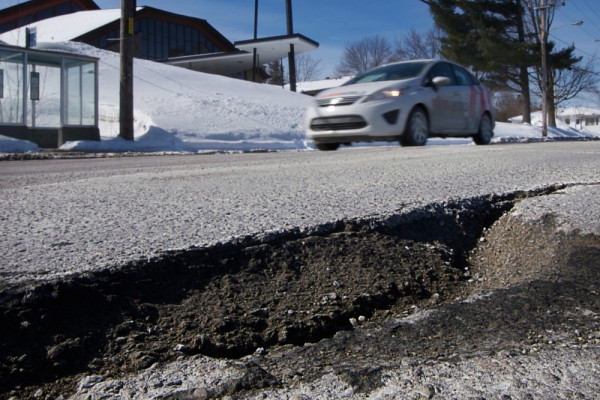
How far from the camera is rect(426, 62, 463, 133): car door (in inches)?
316

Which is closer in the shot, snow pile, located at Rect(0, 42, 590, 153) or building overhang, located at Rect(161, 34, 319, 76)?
snow pile, located at Rect(0, 42, 590, 153)

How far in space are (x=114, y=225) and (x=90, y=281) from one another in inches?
27.3

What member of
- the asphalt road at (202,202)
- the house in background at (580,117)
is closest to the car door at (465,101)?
the asphalt road at (202,202)

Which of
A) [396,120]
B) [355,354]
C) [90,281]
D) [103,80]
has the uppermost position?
[103,80]

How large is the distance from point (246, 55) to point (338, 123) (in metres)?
26.4

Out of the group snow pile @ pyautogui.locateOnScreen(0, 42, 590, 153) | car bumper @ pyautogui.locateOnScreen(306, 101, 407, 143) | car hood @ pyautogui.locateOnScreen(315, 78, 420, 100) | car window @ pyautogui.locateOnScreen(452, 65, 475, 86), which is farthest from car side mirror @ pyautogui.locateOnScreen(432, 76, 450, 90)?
snow pile @ pyautogui.locateOnScreen(0, 42, 590, 153)

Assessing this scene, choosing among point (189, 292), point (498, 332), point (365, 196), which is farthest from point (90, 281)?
point (365, 196)

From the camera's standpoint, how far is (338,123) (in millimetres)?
7707

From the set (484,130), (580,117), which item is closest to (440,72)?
(484,130)

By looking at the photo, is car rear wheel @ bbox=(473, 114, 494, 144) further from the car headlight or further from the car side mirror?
the car headlight

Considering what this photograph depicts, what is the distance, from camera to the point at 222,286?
64.4 inches

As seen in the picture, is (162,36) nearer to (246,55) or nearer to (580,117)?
(246,55)

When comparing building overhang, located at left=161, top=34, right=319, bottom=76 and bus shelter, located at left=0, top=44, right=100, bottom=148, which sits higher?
building overhang, located at left=161, top=34, right=319, bottom=76

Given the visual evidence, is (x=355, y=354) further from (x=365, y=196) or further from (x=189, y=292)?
(x=365, y=196)
